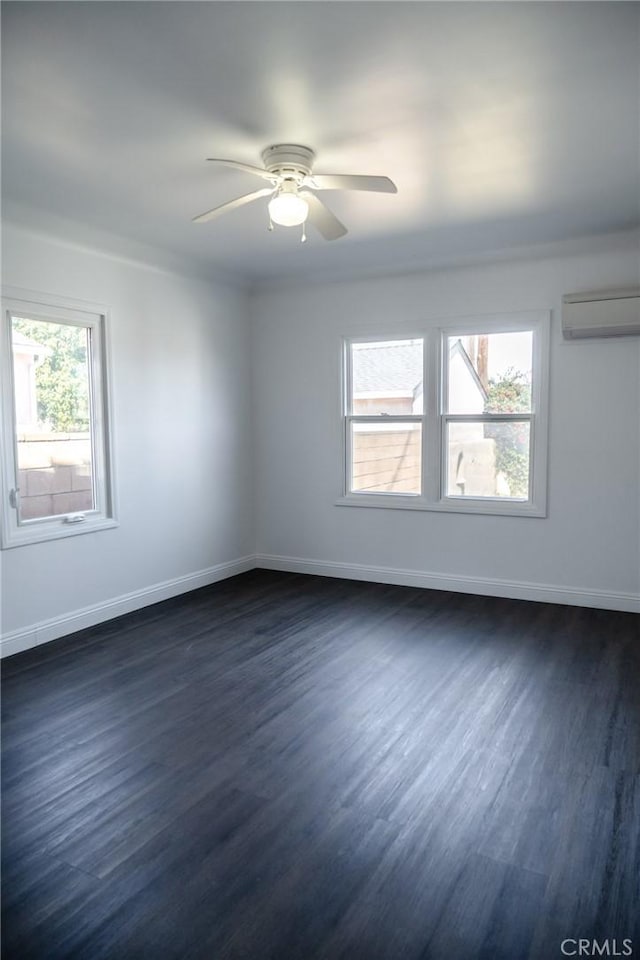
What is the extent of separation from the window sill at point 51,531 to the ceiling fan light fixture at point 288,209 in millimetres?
2477

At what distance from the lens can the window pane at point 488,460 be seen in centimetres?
491

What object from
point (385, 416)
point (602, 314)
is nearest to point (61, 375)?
point (385, 416)

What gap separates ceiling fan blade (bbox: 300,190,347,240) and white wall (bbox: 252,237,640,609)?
1976 mm

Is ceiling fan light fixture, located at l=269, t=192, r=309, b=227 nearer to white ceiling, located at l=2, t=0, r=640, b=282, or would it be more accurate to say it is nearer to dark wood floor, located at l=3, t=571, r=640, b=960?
white ceiling, located at l=2, t=0, r=640, b=282

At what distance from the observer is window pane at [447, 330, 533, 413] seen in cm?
487

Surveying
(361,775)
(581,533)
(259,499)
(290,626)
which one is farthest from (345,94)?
(259,499)

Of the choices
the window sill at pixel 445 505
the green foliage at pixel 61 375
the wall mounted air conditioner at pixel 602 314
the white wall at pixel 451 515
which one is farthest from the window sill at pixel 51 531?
the wall mounted air conditioner at pixel 602 314

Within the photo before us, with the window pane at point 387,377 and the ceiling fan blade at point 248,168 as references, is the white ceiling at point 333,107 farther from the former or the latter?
the window pane at point 387,377

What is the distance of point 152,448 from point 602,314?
3.52 metres

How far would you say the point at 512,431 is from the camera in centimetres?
493

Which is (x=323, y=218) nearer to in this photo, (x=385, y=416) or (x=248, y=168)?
(x=248, y=168)

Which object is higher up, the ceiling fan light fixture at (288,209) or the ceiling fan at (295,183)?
the ceiling fan at (295,183)

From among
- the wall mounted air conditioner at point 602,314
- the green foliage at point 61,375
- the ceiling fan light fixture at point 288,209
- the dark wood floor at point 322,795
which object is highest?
the ceiling fan light fixture at point 288,209

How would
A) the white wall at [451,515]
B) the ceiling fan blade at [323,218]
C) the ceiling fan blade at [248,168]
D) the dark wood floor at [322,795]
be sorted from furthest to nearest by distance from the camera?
1. the white wall at [451,515]
2. the ceiling fan blade at [323,218]
3. the ceiling fan blade at [248,168]
4. the dark wood floor at [322,795]
